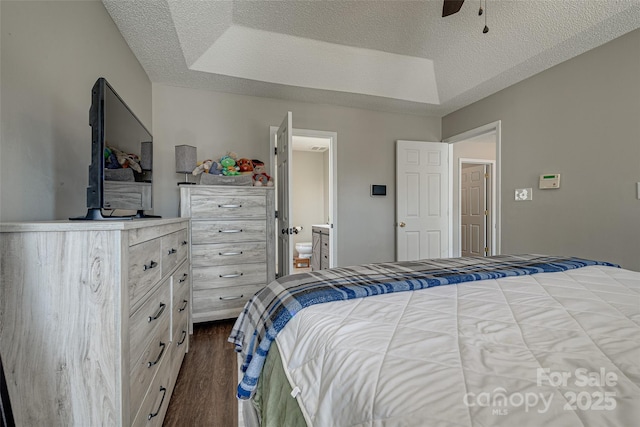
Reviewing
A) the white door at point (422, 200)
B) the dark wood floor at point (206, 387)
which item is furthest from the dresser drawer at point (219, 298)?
the white door at point (422, 200)

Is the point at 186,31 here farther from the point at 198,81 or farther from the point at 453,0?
the point at 453,0

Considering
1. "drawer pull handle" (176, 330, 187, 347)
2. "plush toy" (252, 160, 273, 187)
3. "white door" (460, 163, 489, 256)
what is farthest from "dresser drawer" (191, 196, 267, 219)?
"white door" (460, 163, 489, 256)

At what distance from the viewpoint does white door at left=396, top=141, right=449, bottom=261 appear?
363 centimetres

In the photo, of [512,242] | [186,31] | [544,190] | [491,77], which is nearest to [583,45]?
[491,77]

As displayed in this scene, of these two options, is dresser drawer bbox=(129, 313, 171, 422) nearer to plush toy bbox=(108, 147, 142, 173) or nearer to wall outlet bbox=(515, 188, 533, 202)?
plush toy bbox=(108, 147, 142, 173)

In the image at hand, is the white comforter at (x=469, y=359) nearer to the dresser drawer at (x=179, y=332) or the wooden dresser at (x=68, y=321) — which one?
the wooden dresser at (x=68, y=321)

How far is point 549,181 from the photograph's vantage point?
8.48ft

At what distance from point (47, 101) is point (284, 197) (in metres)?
1.75

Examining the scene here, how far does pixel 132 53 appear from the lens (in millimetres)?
2281

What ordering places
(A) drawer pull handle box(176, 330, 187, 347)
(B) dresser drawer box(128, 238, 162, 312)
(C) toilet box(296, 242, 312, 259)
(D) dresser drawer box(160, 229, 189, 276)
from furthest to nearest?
(C) toilet box(296, 242, 312, 259), (A) drawer pull handle box(176, 330, 187, 347), (D) dresser drawer box(160, 229, 189, 276), (B) dresser drawer box(128, 238, 162, 312)

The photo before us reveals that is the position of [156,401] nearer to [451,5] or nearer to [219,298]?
[219,298]

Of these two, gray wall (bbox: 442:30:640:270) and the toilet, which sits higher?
gray wall (bbox: 442:30:640:270)

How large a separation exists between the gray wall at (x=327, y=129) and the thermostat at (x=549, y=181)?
1.56 metres

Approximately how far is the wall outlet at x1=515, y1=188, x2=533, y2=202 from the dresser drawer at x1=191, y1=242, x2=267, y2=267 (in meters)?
2.68
